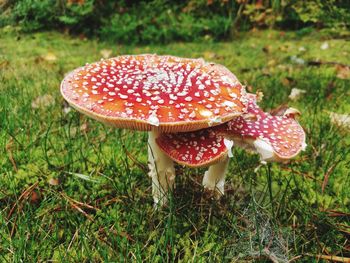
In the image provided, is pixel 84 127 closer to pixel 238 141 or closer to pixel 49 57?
pixel 238 141

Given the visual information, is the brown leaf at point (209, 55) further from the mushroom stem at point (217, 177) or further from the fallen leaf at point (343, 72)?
the mushroom stem at point (217, 177)

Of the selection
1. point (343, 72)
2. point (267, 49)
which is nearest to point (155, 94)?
point (343, 72)

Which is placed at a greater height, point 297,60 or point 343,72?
point 343,72

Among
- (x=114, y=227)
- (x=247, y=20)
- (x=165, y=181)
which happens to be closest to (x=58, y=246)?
(x=114, y=227)

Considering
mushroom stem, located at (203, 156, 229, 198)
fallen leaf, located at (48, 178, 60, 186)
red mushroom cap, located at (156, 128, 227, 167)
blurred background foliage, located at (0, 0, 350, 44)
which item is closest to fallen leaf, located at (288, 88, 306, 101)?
mushroom stem, located at (203, 156, 229, 198)

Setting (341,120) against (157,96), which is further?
(341,120)

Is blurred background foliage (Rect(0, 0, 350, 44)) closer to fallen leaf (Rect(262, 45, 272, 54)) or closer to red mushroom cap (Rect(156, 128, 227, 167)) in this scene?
fallen leaf (Rect(262, 45, 272, 54))
